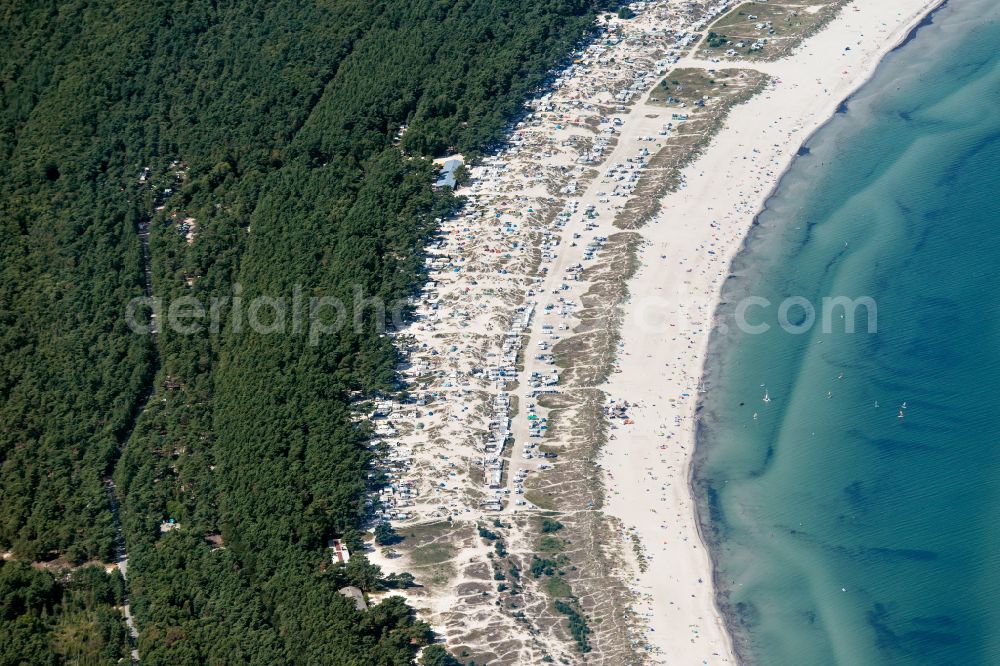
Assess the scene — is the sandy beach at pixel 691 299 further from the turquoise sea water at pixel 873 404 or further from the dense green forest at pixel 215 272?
the dense green forest at pixel 215 272

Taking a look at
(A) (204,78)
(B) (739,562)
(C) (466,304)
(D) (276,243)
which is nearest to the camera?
(B) (739,562)

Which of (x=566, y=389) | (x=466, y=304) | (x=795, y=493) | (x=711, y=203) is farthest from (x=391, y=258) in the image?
(x=795, y=493)

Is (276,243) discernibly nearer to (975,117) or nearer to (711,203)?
(711,203)

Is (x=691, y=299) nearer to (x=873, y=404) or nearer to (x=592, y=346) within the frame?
(x=592, y=346)

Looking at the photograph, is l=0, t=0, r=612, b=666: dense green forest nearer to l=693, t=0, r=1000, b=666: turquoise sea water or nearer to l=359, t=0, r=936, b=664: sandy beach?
l=359, t=0, r=936, b=664: sandy beach

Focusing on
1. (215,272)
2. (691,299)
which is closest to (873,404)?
(691,299)
